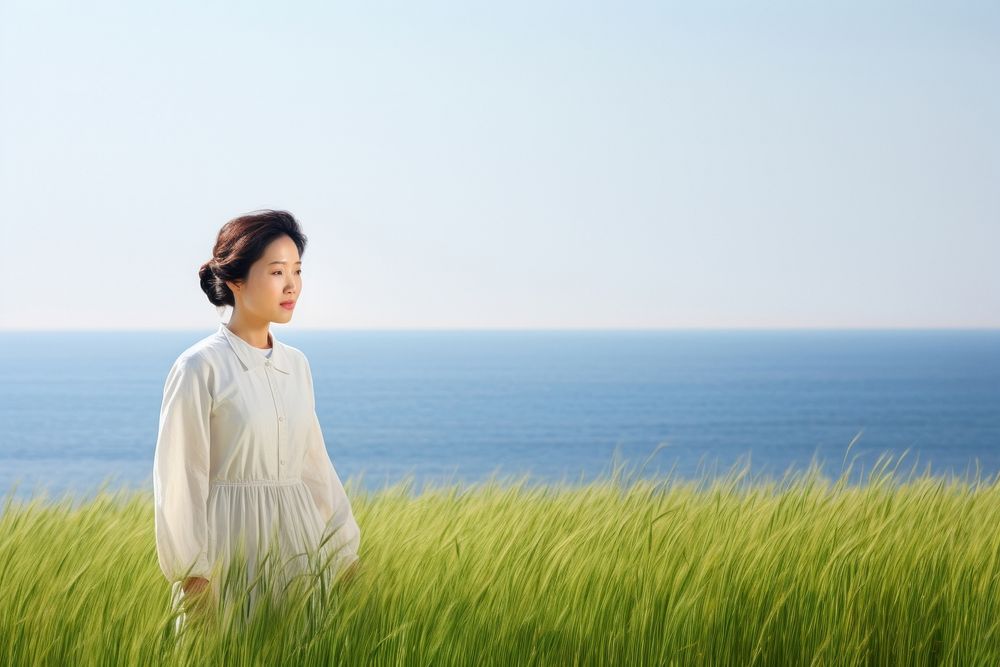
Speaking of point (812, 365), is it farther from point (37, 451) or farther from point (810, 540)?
point (810, 540)

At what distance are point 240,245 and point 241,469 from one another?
1.69 ft

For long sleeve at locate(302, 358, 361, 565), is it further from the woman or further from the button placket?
the button placket

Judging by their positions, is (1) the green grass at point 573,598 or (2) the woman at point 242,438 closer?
(2) the woman at point 242,438

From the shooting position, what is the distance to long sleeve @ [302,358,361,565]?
2.73m

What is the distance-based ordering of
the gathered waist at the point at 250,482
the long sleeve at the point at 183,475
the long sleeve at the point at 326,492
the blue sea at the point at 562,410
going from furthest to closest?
the blue sea at the point at 562,410
the long sleeve at the point at 326,492
the gathered waist at the point at 250,482
the long sleeve at the point at 183,475

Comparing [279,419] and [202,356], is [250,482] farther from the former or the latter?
[202,356]

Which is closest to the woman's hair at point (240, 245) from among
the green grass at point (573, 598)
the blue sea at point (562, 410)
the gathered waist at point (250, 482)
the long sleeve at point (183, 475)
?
the long sleeve at point (183, 475)

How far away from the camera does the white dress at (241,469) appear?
8.00 ft

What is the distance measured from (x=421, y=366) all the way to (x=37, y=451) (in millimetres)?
78072

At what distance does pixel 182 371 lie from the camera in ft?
8.02

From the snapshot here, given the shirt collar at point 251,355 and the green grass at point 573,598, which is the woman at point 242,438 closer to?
the shirt collar at point 251,355

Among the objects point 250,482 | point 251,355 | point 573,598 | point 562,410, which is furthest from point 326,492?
point 562,410

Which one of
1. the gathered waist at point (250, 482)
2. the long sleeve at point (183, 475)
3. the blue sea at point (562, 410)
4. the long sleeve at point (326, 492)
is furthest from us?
the blue sea at point (562, 410)

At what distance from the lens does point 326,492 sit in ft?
8.99
